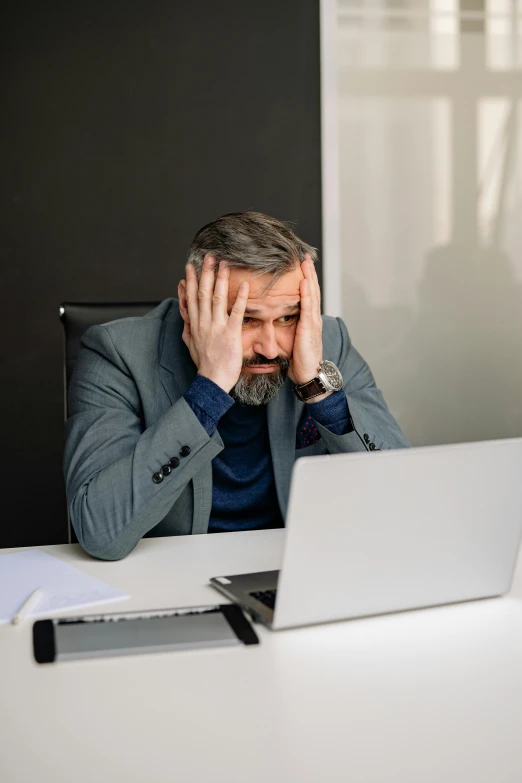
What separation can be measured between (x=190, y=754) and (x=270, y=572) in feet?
1.78

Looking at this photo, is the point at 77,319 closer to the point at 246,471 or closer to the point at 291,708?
the point at 246,471

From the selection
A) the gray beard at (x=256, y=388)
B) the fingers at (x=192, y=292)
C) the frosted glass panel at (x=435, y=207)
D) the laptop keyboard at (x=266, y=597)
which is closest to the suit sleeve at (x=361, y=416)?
the gray beard at (x=256, y=388)

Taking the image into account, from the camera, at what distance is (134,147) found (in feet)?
10.4

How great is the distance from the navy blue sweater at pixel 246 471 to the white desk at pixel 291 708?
745 millimetres

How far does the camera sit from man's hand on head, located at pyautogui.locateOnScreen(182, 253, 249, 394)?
5.62 ft

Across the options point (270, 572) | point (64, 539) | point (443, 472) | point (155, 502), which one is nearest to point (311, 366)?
point (155, 502)

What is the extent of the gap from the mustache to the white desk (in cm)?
79

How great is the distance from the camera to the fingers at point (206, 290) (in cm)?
178

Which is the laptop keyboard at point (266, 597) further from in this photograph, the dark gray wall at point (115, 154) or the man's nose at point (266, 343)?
the dark gray wall at point (115, 154)

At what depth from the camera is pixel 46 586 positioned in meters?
1.29

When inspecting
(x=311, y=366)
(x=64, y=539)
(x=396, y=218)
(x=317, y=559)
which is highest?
(x=396, y=218)

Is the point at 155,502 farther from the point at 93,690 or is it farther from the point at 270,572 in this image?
the point at 93,690

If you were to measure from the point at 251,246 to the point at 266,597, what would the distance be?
33.6 inches

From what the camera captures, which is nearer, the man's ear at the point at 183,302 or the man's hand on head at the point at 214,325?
the man's hand on head at the point at 214,325
